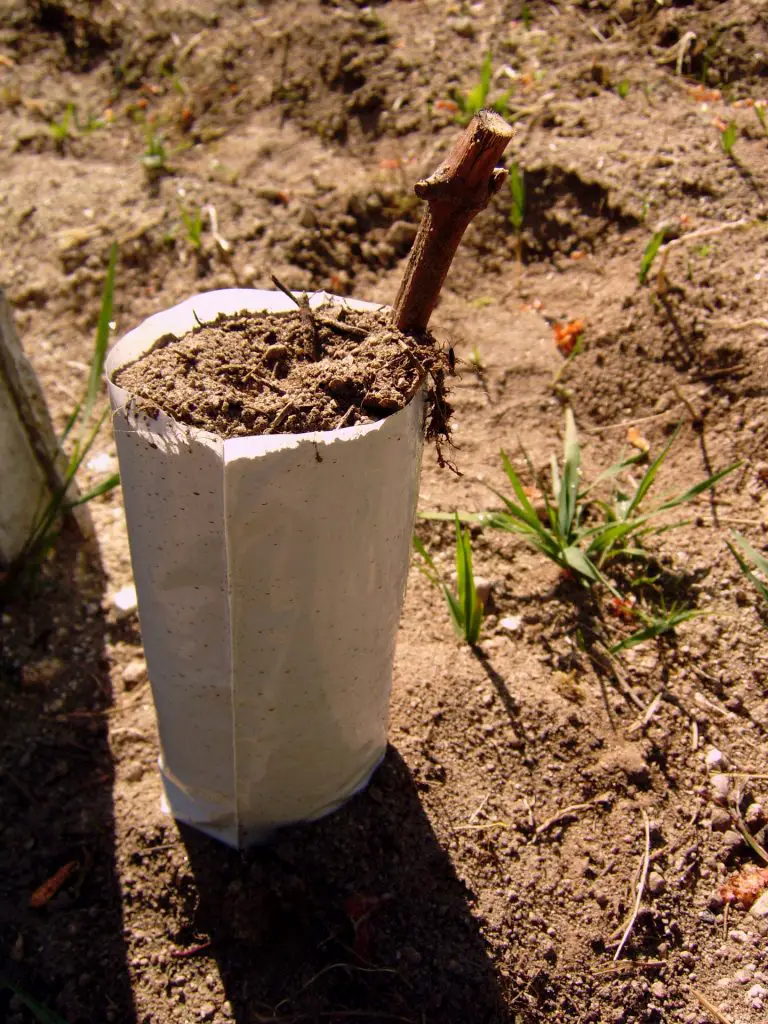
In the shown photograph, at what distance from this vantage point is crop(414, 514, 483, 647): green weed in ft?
5.61

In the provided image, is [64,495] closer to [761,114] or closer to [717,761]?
[717,761]

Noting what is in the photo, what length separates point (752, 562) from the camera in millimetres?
1856

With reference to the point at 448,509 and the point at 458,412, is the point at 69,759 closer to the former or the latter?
the point at 448,509

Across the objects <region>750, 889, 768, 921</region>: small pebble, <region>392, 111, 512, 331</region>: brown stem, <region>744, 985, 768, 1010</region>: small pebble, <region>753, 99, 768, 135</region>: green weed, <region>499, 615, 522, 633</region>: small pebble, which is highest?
<region>392, 111, 512, 331</region>: brown stem

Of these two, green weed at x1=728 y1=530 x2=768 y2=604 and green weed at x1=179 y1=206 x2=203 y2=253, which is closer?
green weed at x1=728 y1=530 x2=768 y2=604

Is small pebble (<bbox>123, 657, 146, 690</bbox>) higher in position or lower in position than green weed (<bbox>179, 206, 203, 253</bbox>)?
lower

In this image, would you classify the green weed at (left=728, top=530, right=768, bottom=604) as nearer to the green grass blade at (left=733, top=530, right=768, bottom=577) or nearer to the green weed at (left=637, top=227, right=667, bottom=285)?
the green grass blade at (left=733, top=530, right=768, bottom=577)

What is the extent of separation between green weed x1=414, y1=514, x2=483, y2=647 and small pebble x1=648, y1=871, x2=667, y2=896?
0.57 meters

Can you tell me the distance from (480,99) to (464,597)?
183cm

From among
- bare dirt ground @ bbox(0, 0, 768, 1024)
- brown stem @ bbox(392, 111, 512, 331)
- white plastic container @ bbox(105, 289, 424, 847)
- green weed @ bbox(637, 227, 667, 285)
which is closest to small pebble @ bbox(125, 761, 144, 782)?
bare dirt ground @ bbox(0, 0, 768, 1024)

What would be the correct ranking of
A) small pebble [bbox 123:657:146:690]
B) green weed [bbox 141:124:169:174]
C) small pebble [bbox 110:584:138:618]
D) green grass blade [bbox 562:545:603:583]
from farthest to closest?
green weed [bbox 141:124:169:174] → small pebble [bbox 110:584:138:618] → small pebble [bbox 123:657:146:690] → green grass blade [bbox 562:545:603:583]

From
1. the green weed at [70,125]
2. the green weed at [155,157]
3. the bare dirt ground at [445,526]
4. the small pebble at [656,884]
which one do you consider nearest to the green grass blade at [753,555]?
the bare dirt ground at [445,526]

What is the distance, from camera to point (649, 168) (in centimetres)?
257

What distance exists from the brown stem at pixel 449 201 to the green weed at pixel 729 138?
167 centimetres
